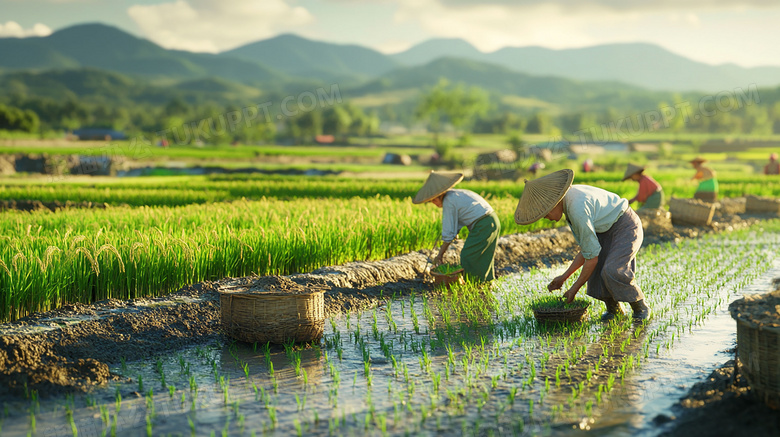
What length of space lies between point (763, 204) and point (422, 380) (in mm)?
16643

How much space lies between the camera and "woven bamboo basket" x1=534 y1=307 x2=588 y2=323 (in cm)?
590

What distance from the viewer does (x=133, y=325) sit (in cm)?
562

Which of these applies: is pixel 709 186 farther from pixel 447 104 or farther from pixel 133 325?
pixel 447 104

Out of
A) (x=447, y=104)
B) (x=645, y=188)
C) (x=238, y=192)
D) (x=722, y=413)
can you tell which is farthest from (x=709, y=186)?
(x=447, y=104)

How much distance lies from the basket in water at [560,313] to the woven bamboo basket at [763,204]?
1449cm

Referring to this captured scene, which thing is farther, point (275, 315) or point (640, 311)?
point (640, 311)

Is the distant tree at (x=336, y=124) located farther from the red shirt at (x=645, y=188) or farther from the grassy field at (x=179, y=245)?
the grassy field at (x=179, y=245)

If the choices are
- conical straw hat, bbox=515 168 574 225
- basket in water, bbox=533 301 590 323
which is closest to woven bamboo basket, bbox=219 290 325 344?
conical straw hat, bbox=515 168 574 225

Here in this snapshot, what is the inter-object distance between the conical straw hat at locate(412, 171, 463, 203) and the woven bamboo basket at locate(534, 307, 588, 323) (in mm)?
1718

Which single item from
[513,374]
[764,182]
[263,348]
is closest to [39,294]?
[263,348]

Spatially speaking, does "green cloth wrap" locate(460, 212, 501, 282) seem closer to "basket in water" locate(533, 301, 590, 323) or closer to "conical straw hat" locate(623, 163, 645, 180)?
"basket in water" locate(533, 301, 590, 323)

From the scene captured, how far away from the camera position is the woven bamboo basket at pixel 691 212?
13992 mm

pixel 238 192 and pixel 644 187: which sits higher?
pixel 238 192

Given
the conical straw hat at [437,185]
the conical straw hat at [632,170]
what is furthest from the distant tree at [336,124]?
the conical straw hat at [437,185]
